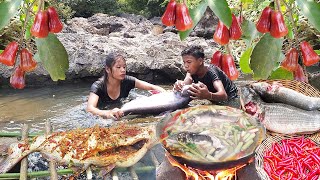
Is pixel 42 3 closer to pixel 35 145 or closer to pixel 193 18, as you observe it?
pixel 193 18

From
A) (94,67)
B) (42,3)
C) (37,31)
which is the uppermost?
(42,3)

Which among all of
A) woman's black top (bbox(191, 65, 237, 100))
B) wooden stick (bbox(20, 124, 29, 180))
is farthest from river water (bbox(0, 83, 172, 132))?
wooden stick (bbox(20, 124, 29, 180))

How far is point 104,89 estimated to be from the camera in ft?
21.6

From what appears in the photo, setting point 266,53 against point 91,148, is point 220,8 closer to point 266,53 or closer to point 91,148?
point 266,53

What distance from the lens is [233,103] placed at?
6434 millimetres

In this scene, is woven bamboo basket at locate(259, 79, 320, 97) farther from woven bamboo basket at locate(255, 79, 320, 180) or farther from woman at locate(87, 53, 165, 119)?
woman at locate(87, 53, 165, 119)

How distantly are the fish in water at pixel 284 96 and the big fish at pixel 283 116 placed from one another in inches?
1.6

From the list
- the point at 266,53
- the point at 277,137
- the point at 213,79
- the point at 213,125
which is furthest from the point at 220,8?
the point at 213,79

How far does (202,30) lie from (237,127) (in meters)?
12.0

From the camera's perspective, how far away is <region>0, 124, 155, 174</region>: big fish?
3.13 metres

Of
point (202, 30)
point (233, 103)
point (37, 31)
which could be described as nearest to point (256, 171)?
point (37, 31)

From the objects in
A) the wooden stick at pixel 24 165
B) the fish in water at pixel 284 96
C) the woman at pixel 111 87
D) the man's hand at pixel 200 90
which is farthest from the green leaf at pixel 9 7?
the woman at pixel 111 87

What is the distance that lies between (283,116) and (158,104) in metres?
3.36

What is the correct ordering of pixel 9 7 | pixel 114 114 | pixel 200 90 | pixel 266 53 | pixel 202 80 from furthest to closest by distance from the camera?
pixel 202 80 < pixel 114 114 < pixel 200 90 < pixel 266 53 < pixel 9 7
